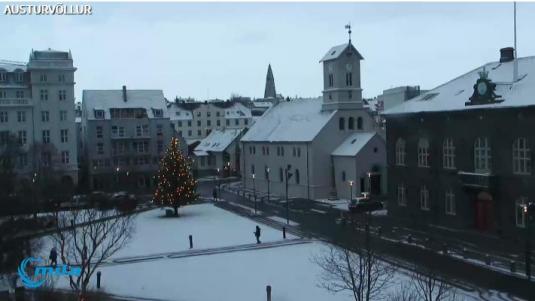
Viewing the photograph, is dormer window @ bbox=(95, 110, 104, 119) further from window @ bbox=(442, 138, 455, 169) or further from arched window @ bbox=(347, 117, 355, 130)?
window @ bbox=(442, 138, 455, 169)

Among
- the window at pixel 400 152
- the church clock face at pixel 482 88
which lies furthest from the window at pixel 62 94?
the church clock face at pixel 482 88

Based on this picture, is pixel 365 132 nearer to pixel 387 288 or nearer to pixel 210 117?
pixel 387 288

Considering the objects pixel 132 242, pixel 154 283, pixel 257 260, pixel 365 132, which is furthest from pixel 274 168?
pixel 154 283

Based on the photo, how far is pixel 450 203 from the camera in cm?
3847

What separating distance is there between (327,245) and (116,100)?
4373 centimetres

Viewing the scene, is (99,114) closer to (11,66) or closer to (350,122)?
(11,66)

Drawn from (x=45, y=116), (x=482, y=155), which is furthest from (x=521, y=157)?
(x=45, y=116)

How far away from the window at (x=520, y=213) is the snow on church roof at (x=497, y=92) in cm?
527

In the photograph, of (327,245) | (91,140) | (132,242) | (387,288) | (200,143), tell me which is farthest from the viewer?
(200,143)

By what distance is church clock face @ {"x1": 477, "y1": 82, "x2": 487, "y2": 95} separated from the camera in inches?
1372

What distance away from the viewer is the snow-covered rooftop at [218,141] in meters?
86.0

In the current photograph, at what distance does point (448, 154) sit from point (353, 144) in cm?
1734

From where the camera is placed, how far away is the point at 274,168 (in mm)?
63875

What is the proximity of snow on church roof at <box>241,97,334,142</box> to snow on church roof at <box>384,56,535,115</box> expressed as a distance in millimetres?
15754
